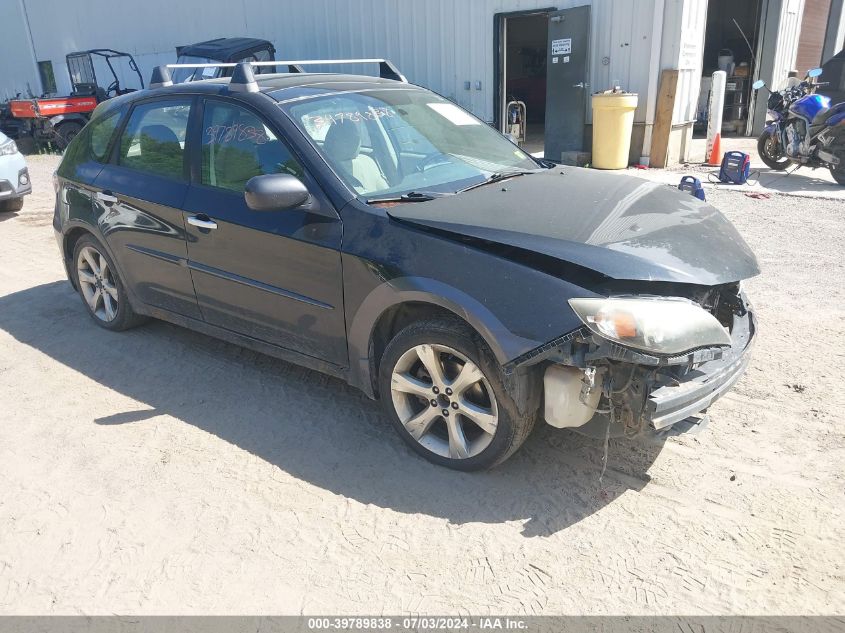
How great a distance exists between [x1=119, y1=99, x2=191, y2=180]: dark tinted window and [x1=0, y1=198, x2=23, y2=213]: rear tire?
6352mm

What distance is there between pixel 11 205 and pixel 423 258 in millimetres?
9051

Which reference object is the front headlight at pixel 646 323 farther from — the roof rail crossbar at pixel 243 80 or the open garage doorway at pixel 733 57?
the open garage doorway at pixel 733 57

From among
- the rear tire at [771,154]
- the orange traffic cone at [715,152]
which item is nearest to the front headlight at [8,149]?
the orange traffic cone at [715,152]

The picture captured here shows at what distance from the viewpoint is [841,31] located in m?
17.1

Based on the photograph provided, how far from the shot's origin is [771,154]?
10102mm

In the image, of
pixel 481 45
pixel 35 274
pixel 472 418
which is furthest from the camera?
pixel 481 45

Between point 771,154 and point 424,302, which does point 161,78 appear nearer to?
point 424,302

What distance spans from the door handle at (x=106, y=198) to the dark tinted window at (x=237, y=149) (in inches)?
38.9

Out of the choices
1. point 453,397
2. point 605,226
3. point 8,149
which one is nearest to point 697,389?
point 605,226

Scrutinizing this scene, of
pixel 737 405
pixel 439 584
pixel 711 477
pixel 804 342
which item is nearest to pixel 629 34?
pixel 804 342

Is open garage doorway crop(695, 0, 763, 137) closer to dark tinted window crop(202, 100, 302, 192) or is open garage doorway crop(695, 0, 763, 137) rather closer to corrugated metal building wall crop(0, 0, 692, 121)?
corrugated metal building wall crop(0, 0, 692, 121)

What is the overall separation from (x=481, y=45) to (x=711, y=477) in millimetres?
11062

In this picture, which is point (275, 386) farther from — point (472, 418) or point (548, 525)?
point (548, 525)

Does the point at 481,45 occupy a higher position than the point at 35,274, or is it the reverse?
the point at 481,45
